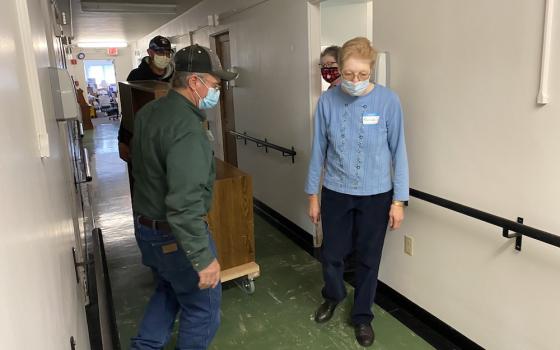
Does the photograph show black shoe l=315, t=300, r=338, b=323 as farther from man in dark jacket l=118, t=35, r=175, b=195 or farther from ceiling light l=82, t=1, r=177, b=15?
ceiling light l=82, t=1, r=177, b=15

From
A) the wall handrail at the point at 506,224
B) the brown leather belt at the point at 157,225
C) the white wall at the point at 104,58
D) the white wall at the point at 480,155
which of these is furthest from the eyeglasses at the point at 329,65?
the white wall at the point at 104,58

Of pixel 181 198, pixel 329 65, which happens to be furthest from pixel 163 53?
pixel 181 198

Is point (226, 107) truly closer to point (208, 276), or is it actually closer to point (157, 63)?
point (157, 63)

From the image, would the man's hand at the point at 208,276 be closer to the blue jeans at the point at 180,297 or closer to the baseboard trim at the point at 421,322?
the blue jeans at the point at 180,297

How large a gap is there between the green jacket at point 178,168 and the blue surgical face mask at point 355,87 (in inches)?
29.3

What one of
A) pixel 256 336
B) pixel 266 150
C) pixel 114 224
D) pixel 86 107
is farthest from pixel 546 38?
pixel 86 107

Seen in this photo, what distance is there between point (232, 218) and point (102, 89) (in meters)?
17.0

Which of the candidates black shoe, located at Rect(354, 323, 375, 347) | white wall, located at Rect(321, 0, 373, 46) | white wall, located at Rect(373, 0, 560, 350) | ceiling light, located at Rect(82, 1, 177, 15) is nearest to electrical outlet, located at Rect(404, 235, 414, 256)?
white wall, located at Rect(373, 0, 560, 350)

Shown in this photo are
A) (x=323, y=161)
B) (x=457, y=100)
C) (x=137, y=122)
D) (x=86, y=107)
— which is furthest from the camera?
(x=86, y=107)

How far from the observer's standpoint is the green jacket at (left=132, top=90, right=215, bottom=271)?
1.50m

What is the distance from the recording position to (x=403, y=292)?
8.60 feet

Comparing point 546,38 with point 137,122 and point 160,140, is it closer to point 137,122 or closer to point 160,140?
point 160,140

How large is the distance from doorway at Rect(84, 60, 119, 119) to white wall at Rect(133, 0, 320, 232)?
1111 centimetres

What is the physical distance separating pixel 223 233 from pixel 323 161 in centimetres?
90
